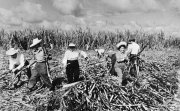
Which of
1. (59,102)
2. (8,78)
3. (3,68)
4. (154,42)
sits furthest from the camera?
(154,42)

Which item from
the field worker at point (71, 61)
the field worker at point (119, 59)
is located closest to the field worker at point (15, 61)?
the field worker at point (71, 61)

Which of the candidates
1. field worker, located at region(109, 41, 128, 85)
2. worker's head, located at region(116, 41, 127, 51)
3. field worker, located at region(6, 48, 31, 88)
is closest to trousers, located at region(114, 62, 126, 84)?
field worker, located at region(109, 41, 128, 85)

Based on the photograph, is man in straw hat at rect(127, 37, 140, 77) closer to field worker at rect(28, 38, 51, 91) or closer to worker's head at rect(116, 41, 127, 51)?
worker's head at rect(116, 41, 127, 51)

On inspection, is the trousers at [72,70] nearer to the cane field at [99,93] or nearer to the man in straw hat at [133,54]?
the cane field at [99,93]

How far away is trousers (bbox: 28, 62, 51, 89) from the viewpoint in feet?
15.3

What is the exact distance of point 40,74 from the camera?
4727 mm

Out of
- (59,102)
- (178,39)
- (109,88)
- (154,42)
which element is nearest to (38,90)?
(59,102)

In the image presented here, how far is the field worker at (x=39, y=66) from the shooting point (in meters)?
4.60

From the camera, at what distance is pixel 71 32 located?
→ 40.4 feet

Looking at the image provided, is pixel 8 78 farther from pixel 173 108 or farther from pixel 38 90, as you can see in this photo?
pixel 173 108

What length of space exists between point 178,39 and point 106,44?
976cm

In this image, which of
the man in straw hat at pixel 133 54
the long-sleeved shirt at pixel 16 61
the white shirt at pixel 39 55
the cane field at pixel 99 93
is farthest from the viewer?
Result: the man in straw hat at pixel 133 54

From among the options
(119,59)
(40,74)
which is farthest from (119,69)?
(40,74)

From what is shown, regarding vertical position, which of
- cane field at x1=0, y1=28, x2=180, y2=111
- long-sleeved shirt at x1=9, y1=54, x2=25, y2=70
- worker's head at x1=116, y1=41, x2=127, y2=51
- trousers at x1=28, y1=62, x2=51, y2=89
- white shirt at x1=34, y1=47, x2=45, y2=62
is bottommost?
cane field at x1=0, y1=28, x2=180, y2=111
